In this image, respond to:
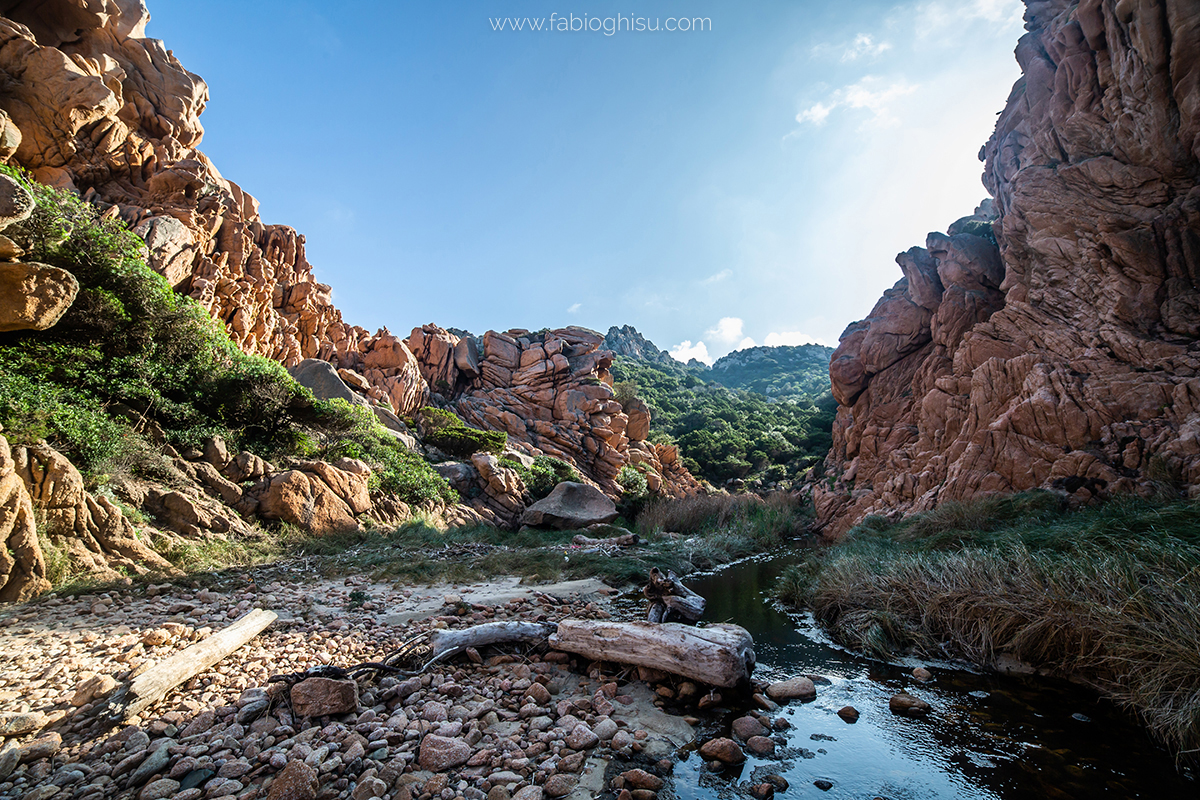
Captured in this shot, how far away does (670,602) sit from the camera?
7.19 metres

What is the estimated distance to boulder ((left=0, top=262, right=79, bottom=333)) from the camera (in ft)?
22.0

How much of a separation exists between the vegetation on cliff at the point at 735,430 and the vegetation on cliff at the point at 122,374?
101 feet

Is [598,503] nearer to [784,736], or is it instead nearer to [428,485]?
[428,485]

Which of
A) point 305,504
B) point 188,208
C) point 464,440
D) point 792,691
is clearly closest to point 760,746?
point 792,691

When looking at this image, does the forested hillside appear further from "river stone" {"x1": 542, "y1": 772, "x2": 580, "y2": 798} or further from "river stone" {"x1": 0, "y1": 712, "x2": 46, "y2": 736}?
"river stone" {"x1": 0, "y1": 712, "x2": 46, "y2": 736}

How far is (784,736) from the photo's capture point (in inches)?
166

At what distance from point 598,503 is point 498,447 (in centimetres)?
707

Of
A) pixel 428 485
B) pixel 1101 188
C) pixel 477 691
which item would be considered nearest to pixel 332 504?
pixel 428 485

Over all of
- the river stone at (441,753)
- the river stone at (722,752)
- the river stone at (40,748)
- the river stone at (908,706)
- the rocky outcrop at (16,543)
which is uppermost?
the rocky outcrop at (16,543)

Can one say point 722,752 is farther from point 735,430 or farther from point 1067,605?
point 735,430

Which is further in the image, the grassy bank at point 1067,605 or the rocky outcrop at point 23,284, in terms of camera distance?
the rocky outcrop at point 23,284

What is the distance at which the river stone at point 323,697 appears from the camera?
3750 millimetres

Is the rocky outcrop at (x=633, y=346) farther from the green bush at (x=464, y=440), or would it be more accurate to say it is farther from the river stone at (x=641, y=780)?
the river stone at (x=641, y=780)

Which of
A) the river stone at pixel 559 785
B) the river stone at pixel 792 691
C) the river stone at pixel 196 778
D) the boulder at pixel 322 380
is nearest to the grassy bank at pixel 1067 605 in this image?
the river stone at pixel 792 691
